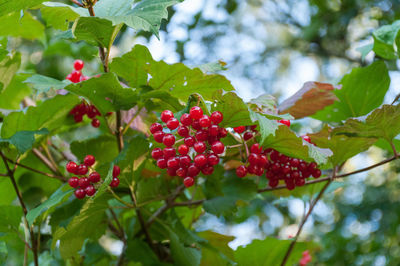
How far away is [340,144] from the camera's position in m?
1.09

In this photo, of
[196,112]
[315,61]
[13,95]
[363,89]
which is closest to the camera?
[196,112]

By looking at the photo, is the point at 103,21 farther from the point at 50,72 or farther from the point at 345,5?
the point at 345,5

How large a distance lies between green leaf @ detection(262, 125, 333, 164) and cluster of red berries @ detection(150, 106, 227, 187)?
13 cm

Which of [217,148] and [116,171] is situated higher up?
[217,148]

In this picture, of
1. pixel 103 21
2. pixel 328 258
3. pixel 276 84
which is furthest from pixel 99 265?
pixel 276 84

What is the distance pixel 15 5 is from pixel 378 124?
974 mm

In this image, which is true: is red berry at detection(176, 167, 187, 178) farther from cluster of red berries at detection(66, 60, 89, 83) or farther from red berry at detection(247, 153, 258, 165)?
cluster of red berries at detection(66, 60, 89, 83)

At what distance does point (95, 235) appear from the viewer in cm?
126

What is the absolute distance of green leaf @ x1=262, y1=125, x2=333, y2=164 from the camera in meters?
0.88

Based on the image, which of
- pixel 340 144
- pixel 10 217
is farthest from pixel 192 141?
pixel 10 217

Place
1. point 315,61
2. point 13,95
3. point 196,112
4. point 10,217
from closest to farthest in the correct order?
point 196,112
point 10,217
point 13,95
point 315,61

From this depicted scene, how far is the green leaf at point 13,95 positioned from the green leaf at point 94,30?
25.9 inches

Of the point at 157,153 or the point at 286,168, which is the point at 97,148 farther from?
the point at 286,168

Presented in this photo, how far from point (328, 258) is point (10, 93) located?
9.99 ft
